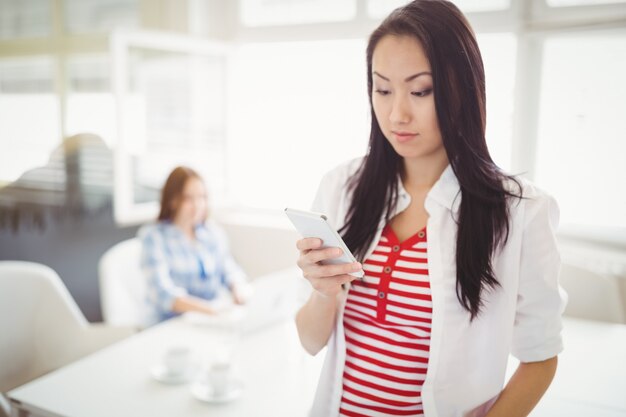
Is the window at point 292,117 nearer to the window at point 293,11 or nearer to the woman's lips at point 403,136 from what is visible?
the window at point 293,11

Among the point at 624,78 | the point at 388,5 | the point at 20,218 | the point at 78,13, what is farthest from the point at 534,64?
the point at 20,218

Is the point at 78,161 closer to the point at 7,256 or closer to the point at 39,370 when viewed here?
the point at 7,256

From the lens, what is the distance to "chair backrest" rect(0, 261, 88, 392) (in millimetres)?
1858

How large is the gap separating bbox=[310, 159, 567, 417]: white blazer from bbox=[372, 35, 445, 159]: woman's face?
12 cm

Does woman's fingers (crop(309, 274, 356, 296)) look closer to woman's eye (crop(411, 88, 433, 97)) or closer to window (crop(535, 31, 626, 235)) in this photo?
woman's eye (crop(411, 88, 433, 97))

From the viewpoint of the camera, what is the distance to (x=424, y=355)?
38.9 inches

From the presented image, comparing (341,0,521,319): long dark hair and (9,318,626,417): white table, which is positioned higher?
(341,0,521,319): long dark hair

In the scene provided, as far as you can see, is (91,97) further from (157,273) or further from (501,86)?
(501,86)

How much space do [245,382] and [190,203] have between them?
→ 115 centimetres

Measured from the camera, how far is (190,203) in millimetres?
2395

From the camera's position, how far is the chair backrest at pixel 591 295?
2014 millimetres

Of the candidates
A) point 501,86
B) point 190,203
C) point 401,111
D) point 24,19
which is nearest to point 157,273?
point 190,203

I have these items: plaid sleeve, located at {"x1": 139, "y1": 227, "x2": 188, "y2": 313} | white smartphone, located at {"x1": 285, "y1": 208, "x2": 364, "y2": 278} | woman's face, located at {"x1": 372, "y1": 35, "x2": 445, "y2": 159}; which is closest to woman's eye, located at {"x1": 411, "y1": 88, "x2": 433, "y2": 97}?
woman's face, located at {"x1": 372, "y1": 35, "x2": 445, "y2": 159}

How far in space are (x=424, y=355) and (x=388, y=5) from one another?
2439 mm
